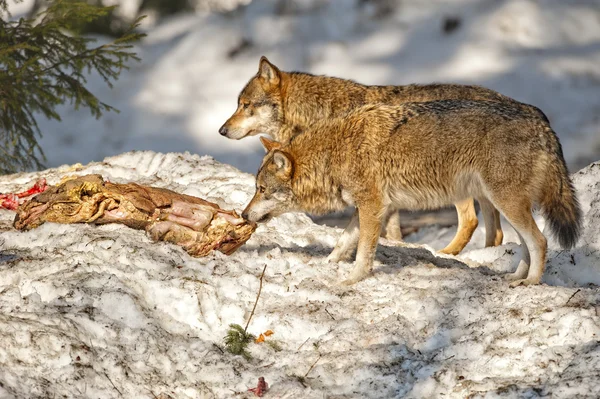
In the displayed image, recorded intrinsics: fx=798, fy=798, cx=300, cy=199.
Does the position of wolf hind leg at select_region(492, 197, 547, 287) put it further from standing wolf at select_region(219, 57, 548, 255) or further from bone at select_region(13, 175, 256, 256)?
bone at select_region(13, 175, 256, 256)

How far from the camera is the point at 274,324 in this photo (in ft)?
17.5

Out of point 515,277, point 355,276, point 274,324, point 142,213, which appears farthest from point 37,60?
point 515,277

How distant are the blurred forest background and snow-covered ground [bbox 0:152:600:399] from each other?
6088 millimetres

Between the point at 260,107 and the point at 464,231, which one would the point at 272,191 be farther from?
the point at 464,231

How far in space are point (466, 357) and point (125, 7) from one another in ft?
41.6

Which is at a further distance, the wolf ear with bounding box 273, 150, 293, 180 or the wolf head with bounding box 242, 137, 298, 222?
the wolf head with bounding box 242, 137, 298, 222

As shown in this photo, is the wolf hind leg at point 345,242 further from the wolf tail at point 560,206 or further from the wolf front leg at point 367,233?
the wolf tail at point 560,206

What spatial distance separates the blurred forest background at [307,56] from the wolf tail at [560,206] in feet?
20.6

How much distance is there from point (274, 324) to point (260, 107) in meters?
3.49

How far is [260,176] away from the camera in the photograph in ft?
21.9

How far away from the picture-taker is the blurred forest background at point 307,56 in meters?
13.1

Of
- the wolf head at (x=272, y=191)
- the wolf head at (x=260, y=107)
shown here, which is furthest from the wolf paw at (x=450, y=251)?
the wolf head at (x=272, y=191)

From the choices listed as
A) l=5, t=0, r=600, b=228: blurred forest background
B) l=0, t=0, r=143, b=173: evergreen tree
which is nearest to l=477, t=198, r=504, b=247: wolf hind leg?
l=5, t=0, r=600, b=228: blurred forest background

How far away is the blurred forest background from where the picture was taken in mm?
13055
